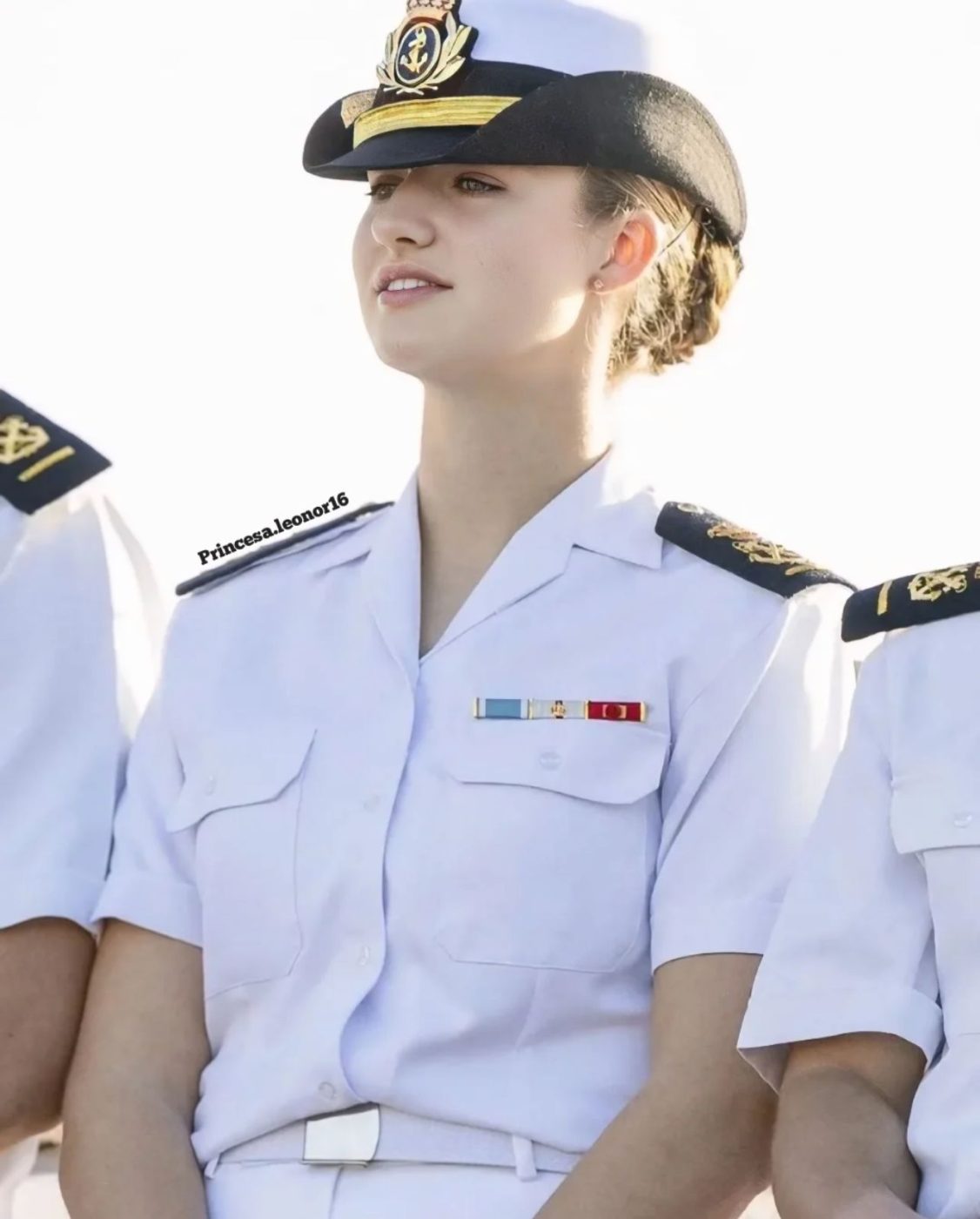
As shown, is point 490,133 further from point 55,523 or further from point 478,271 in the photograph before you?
point 55,523

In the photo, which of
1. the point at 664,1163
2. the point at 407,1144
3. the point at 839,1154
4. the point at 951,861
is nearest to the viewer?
the point at 839,1154

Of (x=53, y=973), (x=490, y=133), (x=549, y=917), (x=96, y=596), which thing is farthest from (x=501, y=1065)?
(x=490, y=133)

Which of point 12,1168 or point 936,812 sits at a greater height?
point 936,812

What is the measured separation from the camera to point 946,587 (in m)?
2.66

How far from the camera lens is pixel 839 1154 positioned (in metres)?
2.41

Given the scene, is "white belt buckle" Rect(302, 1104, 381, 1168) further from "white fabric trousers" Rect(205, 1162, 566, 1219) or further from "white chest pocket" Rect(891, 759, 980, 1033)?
"white chest pocket" Rect(891, 759, 980, 1033)

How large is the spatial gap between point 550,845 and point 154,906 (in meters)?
0.55

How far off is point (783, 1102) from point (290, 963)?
2.18ft

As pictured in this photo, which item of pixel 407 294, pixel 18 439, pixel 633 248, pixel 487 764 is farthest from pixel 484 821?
pixel 18 439

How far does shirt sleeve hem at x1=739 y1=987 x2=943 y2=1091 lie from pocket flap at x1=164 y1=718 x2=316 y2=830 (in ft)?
2.35

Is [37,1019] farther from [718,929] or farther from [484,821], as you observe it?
[718,929]

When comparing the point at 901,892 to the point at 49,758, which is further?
the point at 49,758

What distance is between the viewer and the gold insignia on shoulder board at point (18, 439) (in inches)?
126

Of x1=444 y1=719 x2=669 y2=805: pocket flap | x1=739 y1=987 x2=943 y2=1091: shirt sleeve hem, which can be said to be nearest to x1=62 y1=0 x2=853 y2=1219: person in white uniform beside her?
x1=444 y1=719 x2=669 y2=805: pocket flap
